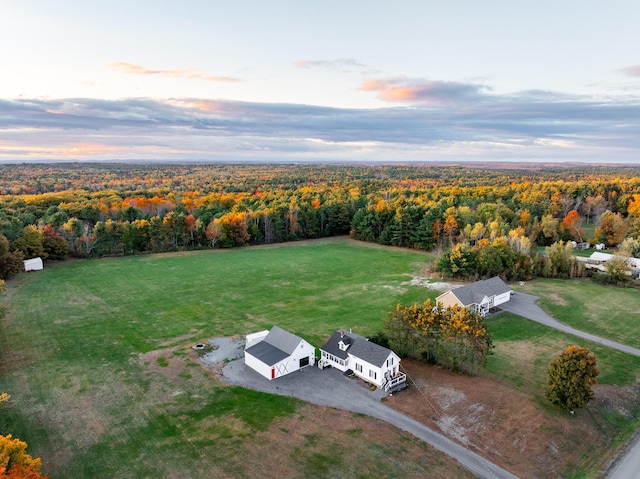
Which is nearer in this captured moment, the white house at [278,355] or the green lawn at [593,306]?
the white house at [278,355]

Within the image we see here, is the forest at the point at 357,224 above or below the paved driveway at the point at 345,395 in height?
above

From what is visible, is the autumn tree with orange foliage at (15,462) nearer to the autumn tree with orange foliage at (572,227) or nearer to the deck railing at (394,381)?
the deck railing at (394,381)

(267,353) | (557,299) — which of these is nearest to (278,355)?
(267,353)

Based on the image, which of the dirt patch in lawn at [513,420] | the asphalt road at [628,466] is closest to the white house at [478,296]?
the dirt patch in lawn at [513,420]

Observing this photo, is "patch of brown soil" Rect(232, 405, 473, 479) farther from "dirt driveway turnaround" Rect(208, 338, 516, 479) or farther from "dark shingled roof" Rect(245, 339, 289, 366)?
"dark shingled roof" Rect(245, 339, 289, 366)

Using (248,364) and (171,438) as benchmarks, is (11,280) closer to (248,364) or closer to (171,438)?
(248,364)

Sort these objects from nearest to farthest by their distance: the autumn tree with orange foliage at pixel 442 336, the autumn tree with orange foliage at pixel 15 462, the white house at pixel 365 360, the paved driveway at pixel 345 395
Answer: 1. the autumn tree with orange foliage at pixel 15 462
2. the paved driveway at pixel 345 395
3. the white house at pixel 365 360
4. the autumn tree with orange foliage at pixel 442 336

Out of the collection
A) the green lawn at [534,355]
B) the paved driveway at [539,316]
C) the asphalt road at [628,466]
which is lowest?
the asphalt road at [628,466]

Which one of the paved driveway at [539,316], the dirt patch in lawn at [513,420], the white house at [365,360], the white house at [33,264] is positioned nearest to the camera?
the dirt patch in lawn at [513,420]

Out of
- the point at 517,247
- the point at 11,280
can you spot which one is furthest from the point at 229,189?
the point at 517,247
